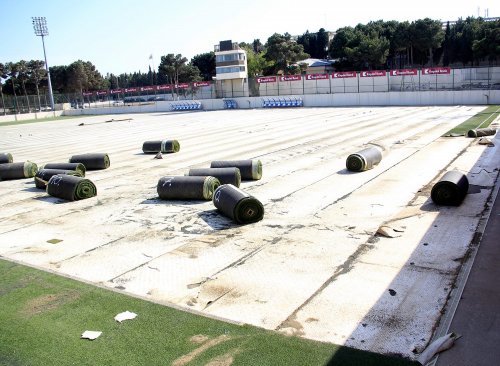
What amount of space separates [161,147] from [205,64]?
412 feet

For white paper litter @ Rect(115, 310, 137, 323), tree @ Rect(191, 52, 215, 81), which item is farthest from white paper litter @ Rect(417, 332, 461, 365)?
tree @ Rect(191, 52, 215, 81)

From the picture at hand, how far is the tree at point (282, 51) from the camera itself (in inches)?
4449

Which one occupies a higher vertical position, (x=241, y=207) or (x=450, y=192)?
(x=241, y=207)

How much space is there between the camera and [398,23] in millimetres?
114625

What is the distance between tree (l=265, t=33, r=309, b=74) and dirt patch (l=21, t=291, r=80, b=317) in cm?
11051

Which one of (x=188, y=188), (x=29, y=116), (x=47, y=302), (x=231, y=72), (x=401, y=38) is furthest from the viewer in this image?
(x=401, y=38)

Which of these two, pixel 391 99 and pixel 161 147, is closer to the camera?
pixel 161 147

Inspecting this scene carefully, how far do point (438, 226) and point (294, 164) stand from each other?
9.68 metres

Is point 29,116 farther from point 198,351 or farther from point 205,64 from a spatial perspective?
point 198,351

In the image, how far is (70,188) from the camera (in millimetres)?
15664

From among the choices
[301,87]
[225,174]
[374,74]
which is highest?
[374,74]

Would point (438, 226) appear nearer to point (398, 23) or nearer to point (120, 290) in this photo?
point (120, 290)

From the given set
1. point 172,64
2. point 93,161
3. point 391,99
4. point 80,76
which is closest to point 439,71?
point 391,99

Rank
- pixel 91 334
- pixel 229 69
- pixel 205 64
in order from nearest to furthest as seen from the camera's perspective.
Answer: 1. pixel 91 334
2. pixel 229 69
3. pixel 205 64
